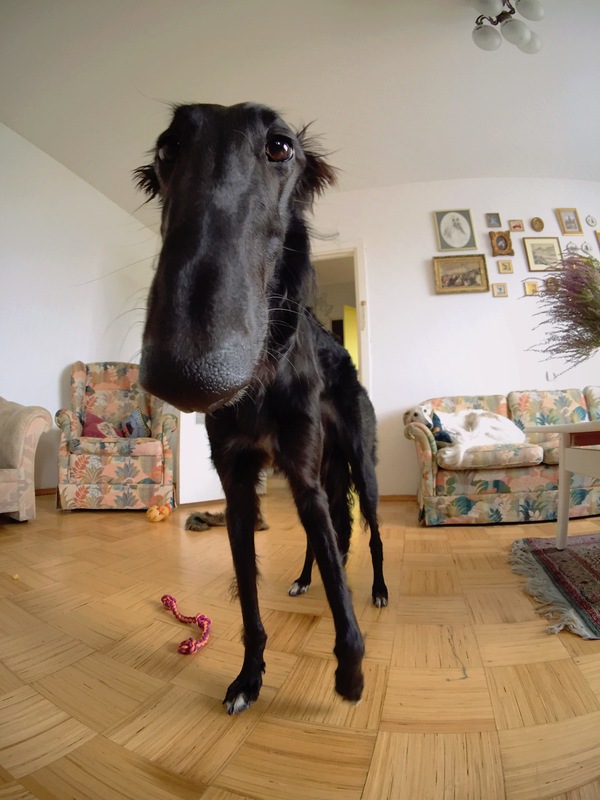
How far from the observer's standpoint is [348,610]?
2.27 feet

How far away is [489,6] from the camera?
2213 millimetres

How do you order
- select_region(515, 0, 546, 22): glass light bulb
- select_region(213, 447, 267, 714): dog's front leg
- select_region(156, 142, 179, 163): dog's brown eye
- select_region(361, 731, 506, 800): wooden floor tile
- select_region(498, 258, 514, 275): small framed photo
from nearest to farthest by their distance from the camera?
1. select_region(361, 731, 506, 800): wooden floor tile
2. select_region(156, 142, 179, 163): dog's brown eye
3. select_region(213, 447, 267, 714): dog's front leg
4. select_region(515, 0, 546, 22): glass light bulb
5. select_region(498, 258, 514, 275): small framed photo

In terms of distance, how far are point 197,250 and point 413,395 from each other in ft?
11.7

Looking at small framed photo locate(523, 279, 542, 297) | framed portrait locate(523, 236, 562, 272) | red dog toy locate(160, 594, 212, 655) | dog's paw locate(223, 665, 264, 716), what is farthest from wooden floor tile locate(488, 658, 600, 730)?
framed portrait locate(523, 236, 562, 272)

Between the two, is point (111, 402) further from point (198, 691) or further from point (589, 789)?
point (589, 789)

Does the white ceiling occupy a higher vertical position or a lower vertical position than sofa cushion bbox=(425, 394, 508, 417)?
higher

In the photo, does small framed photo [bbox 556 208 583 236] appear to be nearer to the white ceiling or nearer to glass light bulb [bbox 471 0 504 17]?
the white ceiling

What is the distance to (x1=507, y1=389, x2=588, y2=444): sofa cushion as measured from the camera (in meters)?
3.25

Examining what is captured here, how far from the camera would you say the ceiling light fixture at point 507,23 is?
7.20ft

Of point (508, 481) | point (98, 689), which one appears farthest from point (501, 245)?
point (98, 689)

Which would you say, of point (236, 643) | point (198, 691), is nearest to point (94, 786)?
point (198, 691)

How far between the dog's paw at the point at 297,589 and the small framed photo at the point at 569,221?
4740 millimetres

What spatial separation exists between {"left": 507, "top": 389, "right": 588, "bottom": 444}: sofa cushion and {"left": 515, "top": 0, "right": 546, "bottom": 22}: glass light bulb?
278 cm

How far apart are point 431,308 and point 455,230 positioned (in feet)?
3.11
